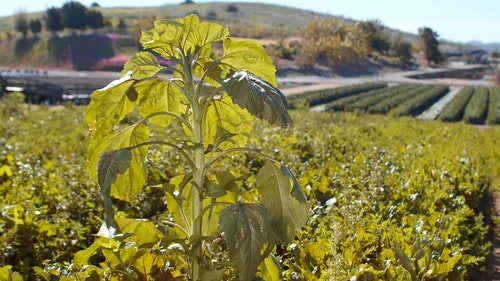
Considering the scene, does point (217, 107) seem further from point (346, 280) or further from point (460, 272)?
point (460, 272)

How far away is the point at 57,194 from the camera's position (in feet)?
11.0

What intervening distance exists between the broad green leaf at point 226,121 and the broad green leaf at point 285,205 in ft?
0.94

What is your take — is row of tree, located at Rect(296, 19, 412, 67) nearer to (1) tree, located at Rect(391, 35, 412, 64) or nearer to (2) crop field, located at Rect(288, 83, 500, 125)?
(1) tree, located at Rect(391, 35, 412, 64)

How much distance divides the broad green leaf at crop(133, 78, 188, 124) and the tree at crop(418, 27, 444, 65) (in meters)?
69.3

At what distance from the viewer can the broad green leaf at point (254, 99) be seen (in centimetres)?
150

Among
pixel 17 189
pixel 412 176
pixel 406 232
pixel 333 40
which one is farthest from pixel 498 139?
pixel 333 40

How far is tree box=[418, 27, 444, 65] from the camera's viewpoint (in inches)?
2606

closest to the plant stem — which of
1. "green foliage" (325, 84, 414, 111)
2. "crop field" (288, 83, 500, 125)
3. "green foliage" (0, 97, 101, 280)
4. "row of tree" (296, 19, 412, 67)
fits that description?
"green foliage" (0, 97, 101, 280)

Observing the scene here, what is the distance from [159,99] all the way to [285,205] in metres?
0.67

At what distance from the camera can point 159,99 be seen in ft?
6.38

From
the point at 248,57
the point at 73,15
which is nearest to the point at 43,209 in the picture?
the point at 248,57

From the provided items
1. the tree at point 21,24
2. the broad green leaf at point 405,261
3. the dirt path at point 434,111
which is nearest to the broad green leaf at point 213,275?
the broad green leaf at point 405,261

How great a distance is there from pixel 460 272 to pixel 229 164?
2415 millimetres

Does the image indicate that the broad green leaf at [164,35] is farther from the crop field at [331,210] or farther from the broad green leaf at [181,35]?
the crop field at [331,210]
